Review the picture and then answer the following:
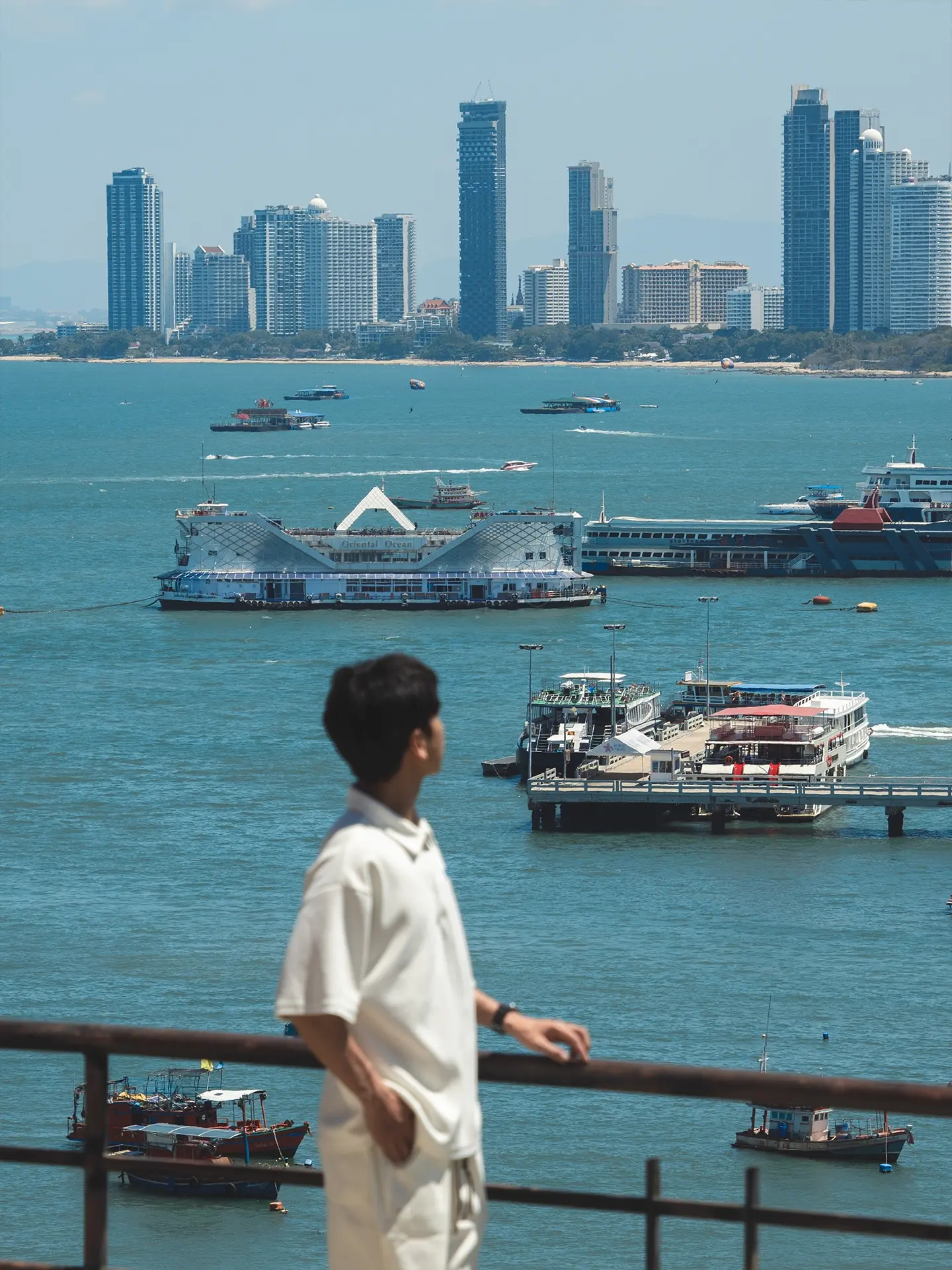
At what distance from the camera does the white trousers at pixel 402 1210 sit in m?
3.33

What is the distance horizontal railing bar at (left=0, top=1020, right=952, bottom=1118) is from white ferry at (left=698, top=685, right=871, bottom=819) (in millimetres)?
30194

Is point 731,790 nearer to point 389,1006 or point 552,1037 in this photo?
point 552,1037

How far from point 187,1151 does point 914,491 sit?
54148 millimetres

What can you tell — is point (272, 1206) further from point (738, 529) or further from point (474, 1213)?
point (738, 529)

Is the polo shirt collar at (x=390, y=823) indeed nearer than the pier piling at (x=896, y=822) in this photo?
Yes

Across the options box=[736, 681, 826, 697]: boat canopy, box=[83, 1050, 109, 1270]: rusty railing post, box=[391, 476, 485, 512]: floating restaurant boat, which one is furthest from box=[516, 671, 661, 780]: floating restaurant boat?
box=[391, 476, 485, 512]: floating restaurant boat

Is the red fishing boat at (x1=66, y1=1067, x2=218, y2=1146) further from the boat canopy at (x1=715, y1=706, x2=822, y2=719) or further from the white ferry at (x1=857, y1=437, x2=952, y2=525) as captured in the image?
the white ferry at (x1=857, y1=437, x2=952, y2=525)

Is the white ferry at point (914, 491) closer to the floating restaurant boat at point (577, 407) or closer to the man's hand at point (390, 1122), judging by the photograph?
the man's hand at point (390, 1122)

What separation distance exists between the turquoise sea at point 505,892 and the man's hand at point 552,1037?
13.1 metres

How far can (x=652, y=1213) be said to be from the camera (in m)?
3.46

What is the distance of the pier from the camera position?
3269 cm

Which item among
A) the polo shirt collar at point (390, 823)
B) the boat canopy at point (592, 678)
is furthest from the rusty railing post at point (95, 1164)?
the boat canopy at point (592, 678)

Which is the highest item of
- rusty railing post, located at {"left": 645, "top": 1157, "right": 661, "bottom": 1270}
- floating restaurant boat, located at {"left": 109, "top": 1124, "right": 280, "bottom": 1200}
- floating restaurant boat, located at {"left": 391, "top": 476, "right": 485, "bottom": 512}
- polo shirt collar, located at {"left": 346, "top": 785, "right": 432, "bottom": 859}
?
polo shirt collar, located at {"left": 346, "top": 785, "right": 432, "bottom": 859}

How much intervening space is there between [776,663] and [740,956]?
24.3 metres
